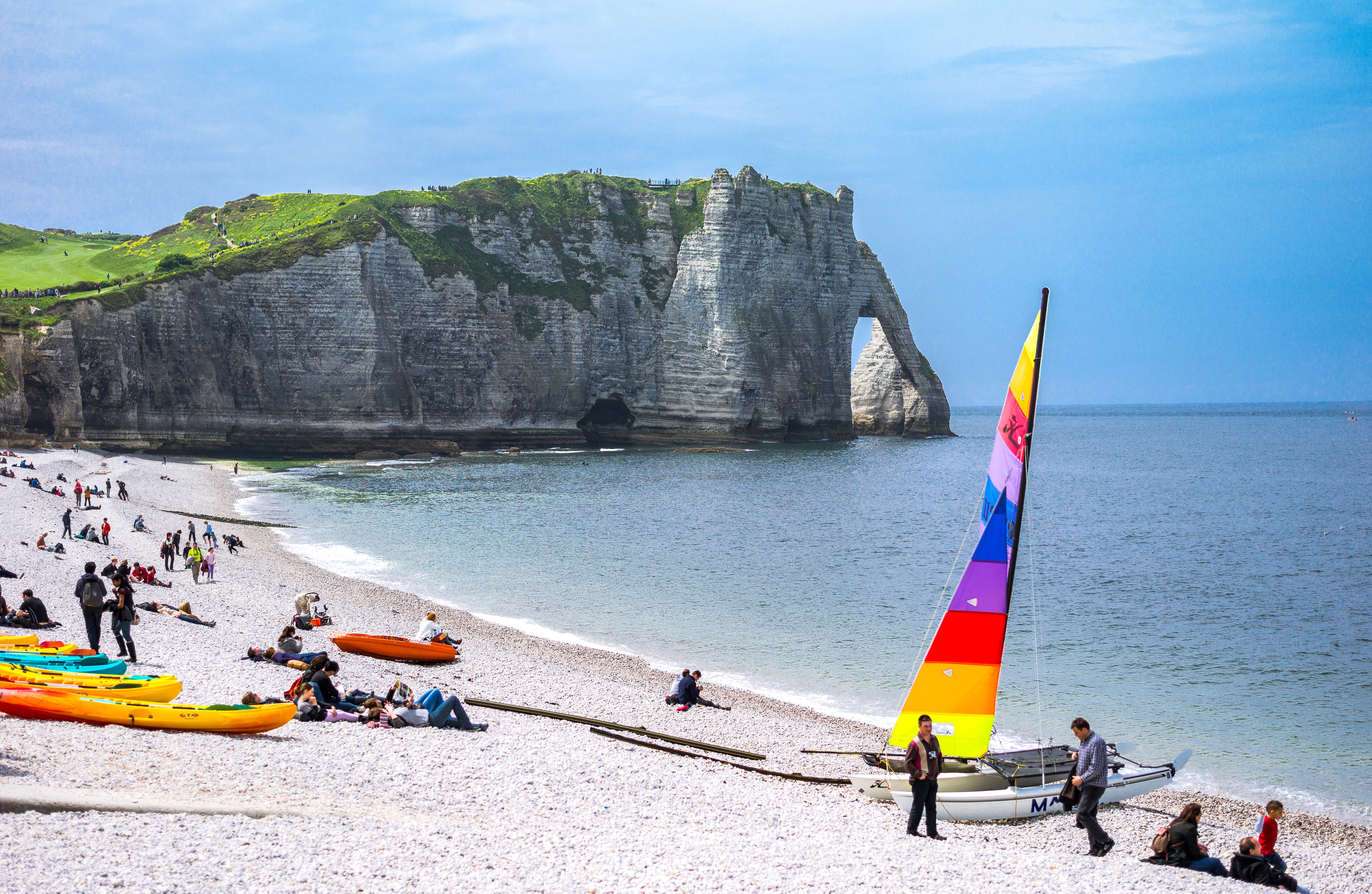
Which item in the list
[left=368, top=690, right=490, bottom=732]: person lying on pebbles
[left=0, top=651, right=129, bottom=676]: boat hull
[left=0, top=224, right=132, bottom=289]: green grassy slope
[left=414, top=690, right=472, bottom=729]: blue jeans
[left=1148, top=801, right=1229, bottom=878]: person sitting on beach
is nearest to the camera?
[left=1148, top=801, right=1229, bottom=878]: person sitting on beach

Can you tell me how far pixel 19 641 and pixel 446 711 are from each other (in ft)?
27.4

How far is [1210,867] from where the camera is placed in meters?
12.5

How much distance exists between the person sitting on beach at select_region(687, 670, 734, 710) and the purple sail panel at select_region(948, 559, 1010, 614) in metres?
7.60

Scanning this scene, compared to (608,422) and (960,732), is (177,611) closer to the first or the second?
(960,732)

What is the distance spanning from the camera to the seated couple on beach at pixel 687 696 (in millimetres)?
20797

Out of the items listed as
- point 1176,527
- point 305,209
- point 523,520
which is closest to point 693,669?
point 523,520

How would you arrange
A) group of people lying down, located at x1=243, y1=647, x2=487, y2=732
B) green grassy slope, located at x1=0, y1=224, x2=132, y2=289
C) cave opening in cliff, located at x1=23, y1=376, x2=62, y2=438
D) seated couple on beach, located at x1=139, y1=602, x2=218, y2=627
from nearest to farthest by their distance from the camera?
group of people lying down, located at x1=243, y1=647, x2=487, y2=732
seated couple on beach, located at x1=139, y1=602, x2=218, y2=627
cave opening in cliff, located at x1=23, y1=376, x2=62, y2=438
green grassy slope, located at x1=0, y1=224, x2=132, y2=289

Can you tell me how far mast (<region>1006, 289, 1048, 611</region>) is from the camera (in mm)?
14688

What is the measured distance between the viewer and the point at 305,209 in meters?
108

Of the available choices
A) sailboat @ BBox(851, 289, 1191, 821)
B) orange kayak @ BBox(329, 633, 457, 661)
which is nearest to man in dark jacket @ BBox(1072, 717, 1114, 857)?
sailboat @ BBox(851, 289, 1191, 821)

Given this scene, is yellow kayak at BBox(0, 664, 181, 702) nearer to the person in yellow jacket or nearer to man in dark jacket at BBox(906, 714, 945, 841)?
man in dark jacket at BBox(906, 714, 945, 841)

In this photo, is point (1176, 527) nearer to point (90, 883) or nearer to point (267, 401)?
point (90, 883)

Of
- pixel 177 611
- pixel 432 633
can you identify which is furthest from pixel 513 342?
pixel 432 633

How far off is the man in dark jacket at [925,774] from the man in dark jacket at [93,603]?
621 inches
